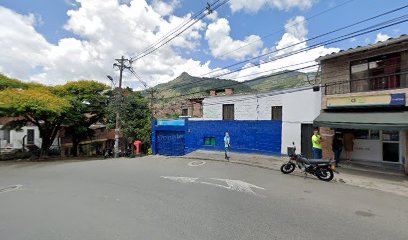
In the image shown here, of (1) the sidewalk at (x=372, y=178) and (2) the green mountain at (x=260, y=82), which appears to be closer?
(1) the sidewalk at (x=372, y=178)

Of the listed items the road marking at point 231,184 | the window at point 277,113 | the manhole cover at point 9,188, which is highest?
the window at point 277,113

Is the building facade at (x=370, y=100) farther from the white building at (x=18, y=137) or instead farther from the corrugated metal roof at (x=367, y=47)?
the white building at (x=18, y=137)

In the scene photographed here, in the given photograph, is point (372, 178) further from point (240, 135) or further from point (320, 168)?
point (240, 135)

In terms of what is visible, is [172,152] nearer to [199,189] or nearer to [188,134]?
[188,134]

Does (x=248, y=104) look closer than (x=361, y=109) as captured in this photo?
No

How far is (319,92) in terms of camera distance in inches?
512

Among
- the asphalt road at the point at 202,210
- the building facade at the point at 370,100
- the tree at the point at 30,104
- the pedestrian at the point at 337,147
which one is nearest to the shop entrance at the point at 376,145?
the building facade at the point at 370,100

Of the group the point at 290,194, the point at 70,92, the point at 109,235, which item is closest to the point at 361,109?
the point at 290,194

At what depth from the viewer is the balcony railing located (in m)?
10.4

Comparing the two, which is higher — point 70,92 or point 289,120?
point 70,92

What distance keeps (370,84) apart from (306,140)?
180 inches

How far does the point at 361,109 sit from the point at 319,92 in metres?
2.36

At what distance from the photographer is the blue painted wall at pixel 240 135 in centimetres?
1543

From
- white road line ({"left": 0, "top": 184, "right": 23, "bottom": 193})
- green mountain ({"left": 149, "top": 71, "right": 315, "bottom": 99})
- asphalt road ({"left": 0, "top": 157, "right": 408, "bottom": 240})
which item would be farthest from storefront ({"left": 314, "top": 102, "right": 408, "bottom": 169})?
white road line ({"left": 0, "top": 184, "right": 23, "bottom": 193})
